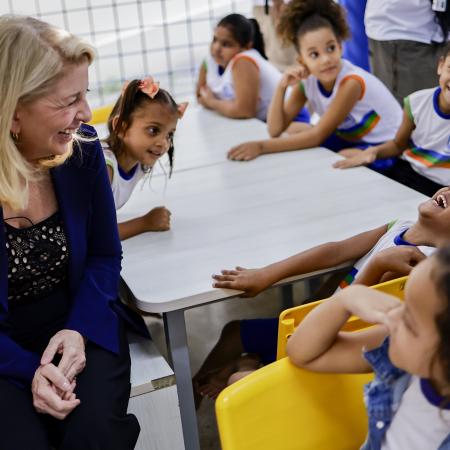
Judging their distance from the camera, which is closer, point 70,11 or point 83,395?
point 83,395

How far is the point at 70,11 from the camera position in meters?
4.09

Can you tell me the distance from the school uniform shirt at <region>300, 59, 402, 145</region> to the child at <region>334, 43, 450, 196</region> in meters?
0.24

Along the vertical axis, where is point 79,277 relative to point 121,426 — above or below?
above

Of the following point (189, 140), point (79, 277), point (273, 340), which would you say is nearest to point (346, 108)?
point (189, 140)

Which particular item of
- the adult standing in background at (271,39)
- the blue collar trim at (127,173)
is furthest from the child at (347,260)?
the adult standing in background at (271,39)

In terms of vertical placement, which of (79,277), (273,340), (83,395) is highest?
(79,277)

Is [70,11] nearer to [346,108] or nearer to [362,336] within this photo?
[346,108]

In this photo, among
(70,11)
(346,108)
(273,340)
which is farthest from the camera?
(70,11)

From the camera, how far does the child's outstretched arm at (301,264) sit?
1.65 meters

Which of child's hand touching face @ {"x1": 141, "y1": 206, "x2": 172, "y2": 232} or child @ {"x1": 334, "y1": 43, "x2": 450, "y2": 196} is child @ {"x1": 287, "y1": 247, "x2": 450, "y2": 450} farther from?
child @ {"x1": 334, "y1": 43, "x2": 450, "y2": 196}

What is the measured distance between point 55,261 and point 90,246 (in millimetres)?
133

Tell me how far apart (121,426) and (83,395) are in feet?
0.32

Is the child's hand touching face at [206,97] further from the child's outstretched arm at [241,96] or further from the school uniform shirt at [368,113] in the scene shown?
the school uniform shirt at [368,113]

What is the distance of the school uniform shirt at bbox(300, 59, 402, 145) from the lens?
108 inches
